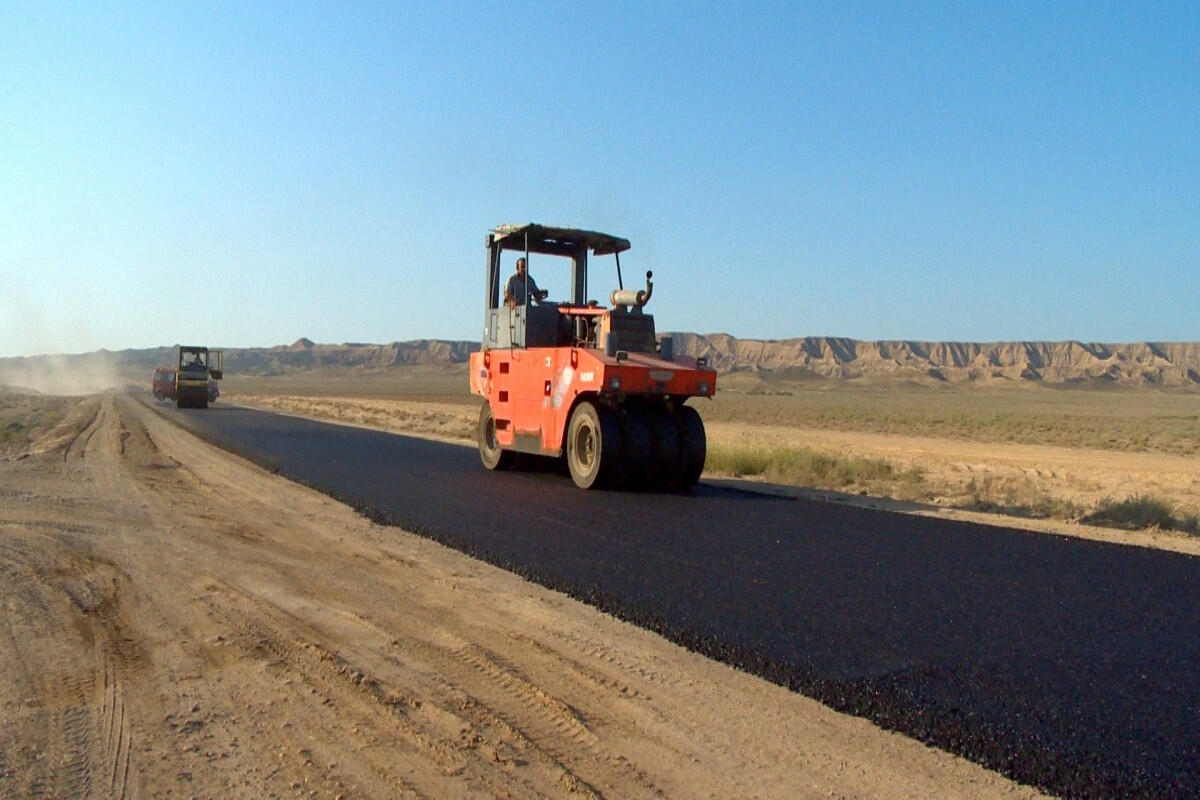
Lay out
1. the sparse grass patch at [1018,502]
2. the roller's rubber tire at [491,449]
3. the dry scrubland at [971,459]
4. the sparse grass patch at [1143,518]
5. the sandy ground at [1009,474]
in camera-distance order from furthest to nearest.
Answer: the roller's rubber tire at [491,449], the dry scrubland at [971,459], the sparse grass patch at [1018,502], the sandy ground at [1009,474], the sparse grass patch at [1143,518]

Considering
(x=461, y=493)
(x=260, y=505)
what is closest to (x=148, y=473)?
(x=260, y=505)

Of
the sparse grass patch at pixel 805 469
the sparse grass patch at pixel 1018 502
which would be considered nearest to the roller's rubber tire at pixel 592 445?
the sparse grass patch at pixel 805 469

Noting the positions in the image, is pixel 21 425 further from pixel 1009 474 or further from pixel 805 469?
pixel 1009 474

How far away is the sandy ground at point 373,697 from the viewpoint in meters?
3.82

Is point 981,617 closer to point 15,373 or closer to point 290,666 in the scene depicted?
point 290,666

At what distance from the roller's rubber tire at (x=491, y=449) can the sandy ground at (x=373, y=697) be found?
708 centimetres

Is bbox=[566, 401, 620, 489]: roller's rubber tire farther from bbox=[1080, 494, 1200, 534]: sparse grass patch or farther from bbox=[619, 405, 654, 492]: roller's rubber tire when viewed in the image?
bbox=[1080, 494, 1200, 534]: sparse grass patch

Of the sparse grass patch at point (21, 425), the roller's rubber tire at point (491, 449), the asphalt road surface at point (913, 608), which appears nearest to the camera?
the asphalt road surface at point (913, 608)

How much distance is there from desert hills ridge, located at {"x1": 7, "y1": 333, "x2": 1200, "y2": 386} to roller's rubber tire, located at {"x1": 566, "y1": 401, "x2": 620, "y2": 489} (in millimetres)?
119647

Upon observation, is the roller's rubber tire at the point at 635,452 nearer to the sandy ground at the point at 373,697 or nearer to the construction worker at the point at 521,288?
the construction worker at the point at 521,288

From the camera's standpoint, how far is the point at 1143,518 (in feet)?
36.7

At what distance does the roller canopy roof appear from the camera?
14.7 metres

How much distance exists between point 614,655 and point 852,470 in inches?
472

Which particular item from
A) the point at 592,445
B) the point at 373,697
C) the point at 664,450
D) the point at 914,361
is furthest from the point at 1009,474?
the point at 914,361
